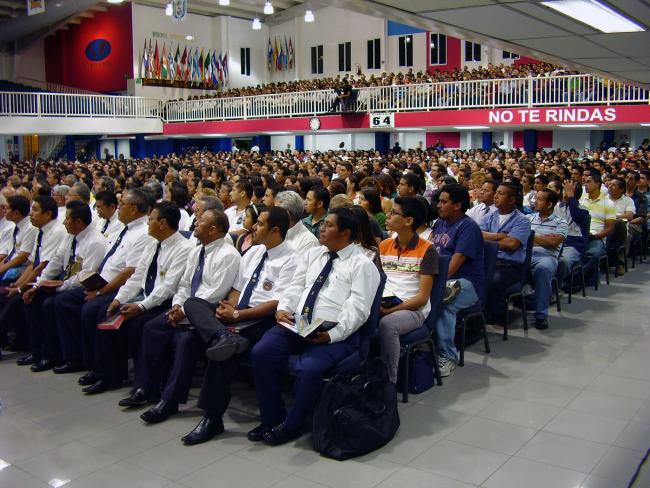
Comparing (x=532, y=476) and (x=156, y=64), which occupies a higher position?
(x=156, y=64)

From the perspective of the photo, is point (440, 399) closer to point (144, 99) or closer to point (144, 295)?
point (144, 295)

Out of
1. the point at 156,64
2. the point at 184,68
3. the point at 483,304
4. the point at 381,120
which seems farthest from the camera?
the point at 184,68

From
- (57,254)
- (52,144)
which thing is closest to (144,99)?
(52,144)

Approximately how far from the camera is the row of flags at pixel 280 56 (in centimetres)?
3256

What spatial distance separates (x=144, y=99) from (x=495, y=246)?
2431 centimetres

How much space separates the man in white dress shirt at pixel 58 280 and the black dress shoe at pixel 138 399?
0.97 metres

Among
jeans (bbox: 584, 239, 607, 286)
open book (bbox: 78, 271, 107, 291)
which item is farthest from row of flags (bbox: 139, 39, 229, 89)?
open book (bbox: 78, 271, 107, 291)

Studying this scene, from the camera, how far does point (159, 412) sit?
4.02 metres

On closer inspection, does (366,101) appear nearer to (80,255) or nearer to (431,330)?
(80,255)

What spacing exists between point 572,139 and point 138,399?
19.8m

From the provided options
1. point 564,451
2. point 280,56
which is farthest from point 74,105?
point 564,451

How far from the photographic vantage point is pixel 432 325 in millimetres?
4457

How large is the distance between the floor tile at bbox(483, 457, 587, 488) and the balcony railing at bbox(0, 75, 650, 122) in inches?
550

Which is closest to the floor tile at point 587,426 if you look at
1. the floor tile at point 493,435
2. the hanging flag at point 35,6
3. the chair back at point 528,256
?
the floor tile at point 493,435
